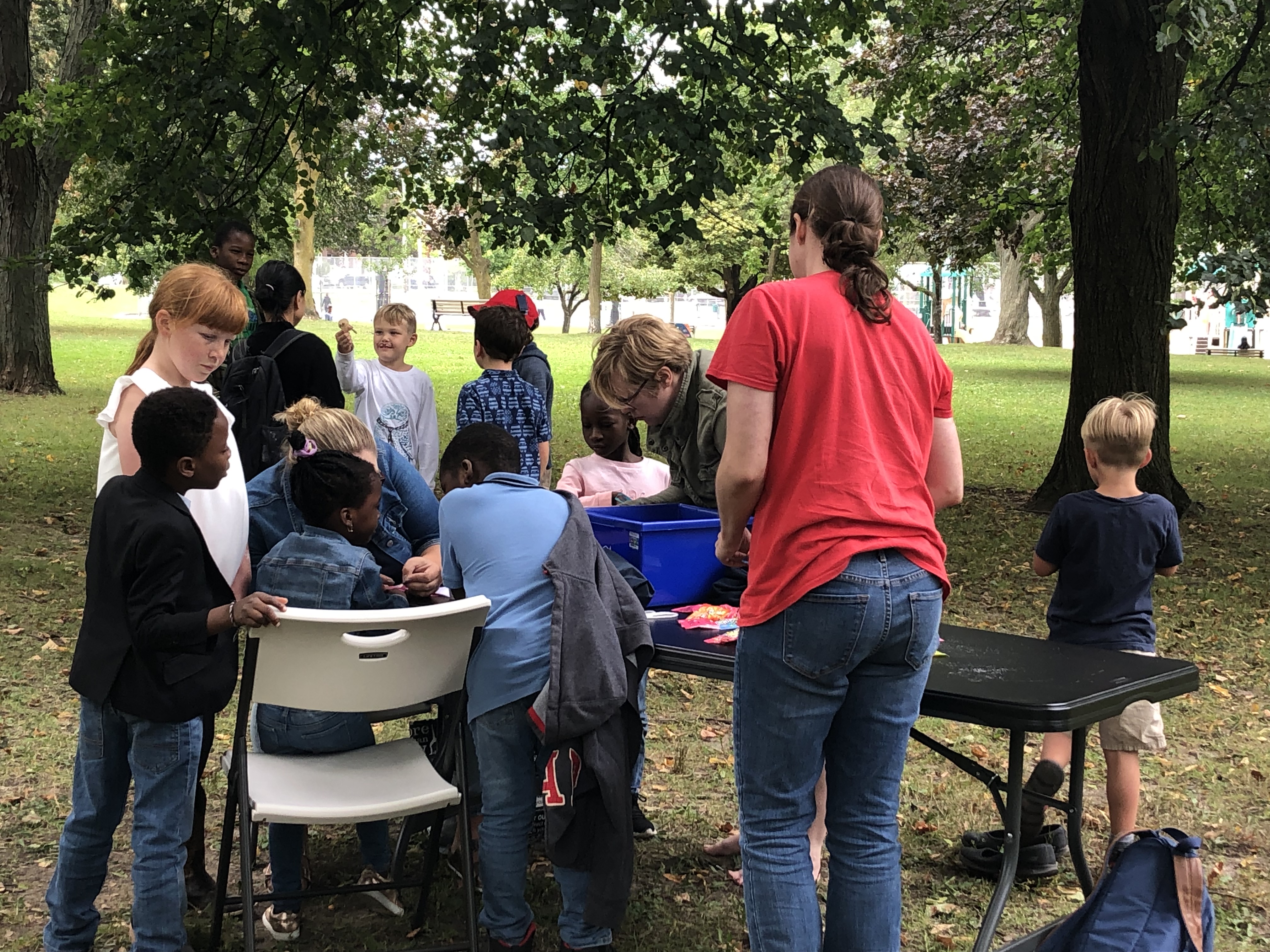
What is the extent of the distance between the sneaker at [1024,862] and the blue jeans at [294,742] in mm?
1920

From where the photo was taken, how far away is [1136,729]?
3.72 metres

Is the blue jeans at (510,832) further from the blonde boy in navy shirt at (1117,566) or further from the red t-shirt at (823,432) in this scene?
the blonde boy in navy shirt at (1117,566)

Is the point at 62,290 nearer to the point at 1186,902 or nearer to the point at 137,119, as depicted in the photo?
the point at 137,119

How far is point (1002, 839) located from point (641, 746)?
4.69ft

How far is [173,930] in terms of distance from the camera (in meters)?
2.95

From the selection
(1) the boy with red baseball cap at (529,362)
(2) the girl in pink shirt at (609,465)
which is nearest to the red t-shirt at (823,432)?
(2) the girl in pink shirt at (609,465)

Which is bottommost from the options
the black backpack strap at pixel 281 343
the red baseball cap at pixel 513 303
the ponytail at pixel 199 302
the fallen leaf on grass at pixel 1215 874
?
the fallen leaf on grass at pixel 1215 874

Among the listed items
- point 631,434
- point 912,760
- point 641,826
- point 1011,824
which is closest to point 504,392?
point 631,434

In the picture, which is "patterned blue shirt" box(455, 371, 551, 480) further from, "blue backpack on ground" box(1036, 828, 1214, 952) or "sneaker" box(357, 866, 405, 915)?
"blue backpack on ground" box(1036, 828, 1214, 952)

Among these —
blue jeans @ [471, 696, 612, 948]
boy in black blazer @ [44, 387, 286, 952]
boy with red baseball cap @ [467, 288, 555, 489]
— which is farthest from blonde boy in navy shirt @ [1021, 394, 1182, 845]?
boy with red baseball cap @ [467, 288, 555, 489]

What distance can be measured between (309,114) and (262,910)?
667 cm

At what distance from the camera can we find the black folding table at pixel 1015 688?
2.79 metres

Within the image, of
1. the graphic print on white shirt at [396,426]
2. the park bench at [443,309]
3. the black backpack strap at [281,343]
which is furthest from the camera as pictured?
the park bench at [443,309]

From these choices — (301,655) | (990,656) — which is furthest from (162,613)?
(990,656)
